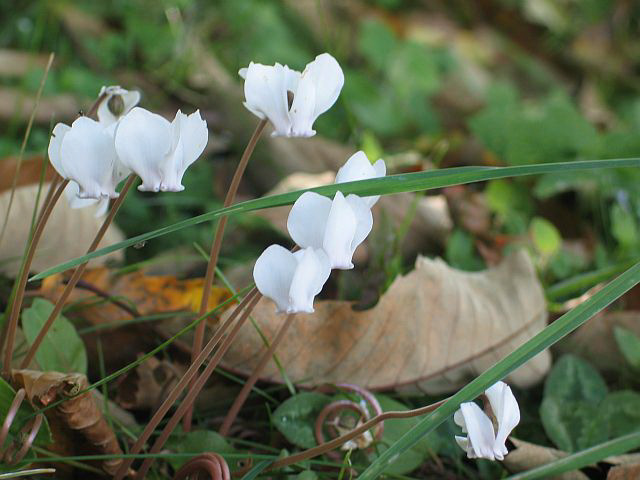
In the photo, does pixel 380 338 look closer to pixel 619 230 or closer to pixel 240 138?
pixel 619 230

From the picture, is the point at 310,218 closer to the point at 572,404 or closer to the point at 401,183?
the point at 401,183

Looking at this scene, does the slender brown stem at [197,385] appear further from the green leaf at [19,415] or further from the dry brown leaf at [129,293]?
the dry brown leaf at [129,293]

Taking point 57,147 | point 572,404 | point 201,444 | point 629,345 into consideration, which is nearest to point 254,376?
point 201,444

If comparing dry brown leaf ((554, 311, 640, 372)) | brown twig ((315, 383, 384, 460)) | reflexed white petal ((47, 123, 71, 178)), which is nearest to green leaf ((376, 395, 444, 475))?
brown twig ((315, 383, 384, 460))

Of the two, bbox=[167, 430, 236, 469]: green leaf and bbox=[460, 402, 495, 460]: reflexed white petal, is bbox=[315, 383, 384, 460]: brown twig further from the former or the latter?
bbox=[460, 402, 495, 460]: reflexed white petal

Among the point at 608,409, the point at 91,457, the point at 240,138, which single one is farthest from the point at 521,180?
the point at 91,457

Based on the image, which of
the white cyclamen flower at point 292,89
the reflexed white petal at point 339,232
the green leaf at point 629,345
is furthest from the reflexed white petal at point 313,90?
the green leaf at point 629,345
